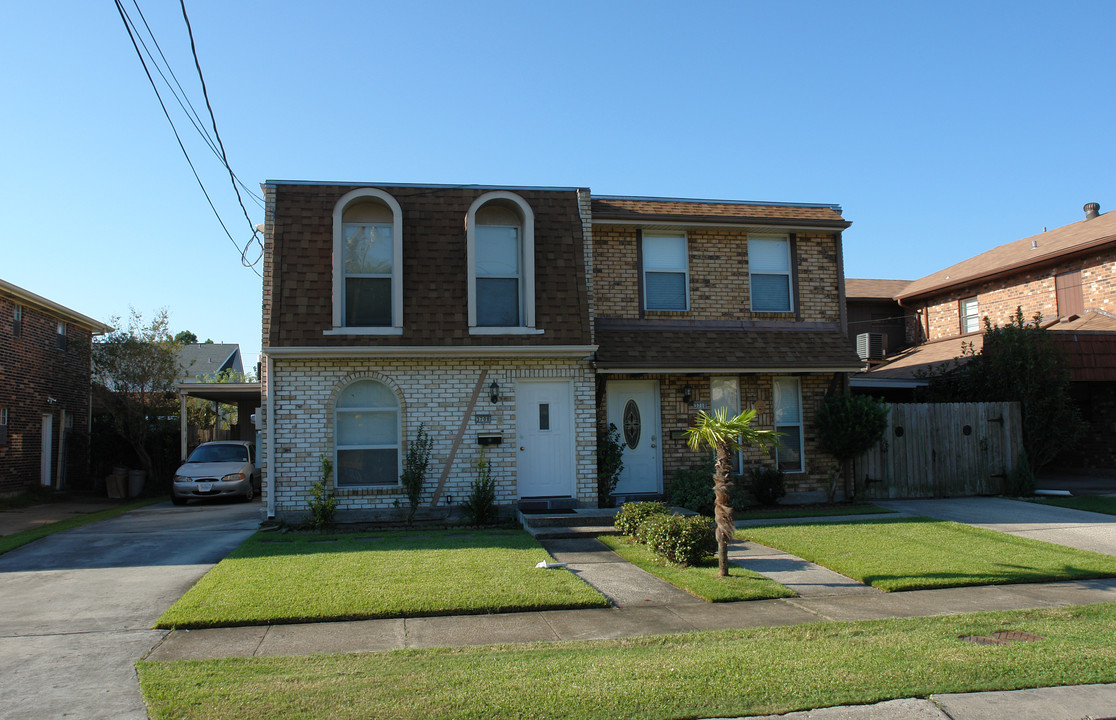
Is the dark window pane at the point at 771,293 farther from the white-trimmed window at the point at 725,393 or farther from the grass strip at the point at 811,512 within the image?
the grass strip at the point at 811,512

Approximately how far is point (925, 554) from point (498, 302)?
729 centimetres

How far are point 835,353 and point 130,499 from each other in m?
17.4

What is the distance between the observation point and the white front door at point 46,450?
2042 centimetres

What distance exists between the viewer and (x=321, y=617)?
21.9 feet

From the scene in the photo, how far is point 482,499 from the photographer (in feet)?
39.4

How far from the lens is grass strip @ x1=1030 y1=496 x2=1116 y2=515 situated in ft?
43.1

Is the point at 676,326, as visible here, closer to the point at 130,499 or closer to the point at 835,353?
the point at 835,353

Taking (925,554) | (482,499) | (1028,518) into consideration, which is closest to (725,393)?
(482,499)

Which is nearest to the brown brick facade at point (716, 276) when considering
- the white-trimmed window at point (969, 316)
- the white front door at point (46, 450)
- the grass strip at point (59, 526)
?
the grass strip at point (59, 526)

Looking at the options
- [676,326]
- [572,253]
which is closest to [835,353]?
[676,326]

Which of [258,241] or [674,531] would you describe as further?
[258,241]

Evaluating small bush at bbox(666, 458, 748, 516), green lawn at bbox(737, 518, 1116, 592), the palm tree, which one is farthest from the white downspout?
green lawn at bbox(737, 518, 1116, 592)

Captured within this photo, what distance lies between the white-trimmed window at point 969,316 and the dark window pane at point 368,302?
60.4 ft

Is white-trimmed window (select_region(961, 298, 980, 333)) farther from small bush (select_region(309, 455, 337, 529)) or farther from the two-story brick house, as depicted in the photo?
small bush (select_region(309, 455, 337, 529))
